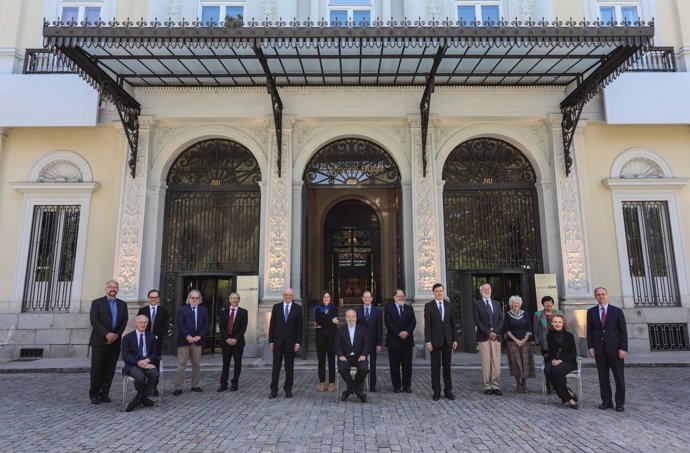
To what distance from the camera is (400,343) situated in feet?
24.2

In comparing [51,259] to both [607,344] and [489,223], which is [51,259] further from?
Answer: [607,344]

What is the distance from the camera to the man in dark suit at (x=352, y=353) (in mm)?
6648

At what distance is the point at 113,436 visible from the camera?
5.10 meters

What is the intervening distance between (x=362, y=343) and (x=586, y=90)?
26.7 feet

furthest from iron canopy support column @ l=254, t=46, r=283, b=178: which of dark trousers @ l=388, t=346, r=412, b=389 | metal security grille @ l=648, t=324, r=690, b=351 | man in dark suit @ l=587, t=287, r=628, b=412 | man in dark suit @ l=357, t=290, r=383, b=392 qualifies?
metal security grille @ l=648, t=324, r=690, b=351

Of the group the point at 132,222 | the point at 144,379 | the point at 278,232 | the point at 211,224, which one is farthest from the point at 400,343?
the point at 132,222

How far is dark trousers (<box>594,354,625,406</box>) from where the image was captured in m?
6.16

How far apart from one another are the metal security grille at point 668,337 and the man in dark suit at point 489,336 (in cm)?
639

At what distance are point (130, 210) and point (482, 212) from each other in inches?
366

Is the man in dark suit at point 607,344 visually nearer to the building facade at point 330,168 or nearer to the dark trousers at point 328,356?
the dark trousers at point 328,356

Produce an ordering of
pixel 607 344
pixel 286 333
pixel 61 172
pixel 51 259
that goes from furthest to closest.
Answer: pixel 61 172
pixel 51 259
pixel 286 333
pixel 607 344

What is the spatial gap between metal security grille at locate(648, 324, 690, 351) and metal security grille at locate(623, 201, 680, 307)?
60 centimetres

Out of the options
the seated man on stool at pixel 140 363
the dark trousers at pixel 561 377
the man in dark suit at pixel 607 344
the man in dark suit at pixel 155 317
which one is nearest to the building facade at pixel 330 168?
the man in dark suit at pixel 155 317

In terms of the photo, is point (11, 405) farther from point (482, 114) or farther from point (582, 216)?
point (582, 216)
